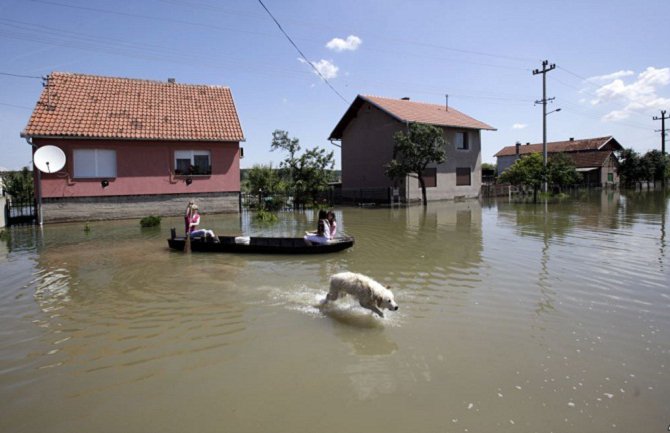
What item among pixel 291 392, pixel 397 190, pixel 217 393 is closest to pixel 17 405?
pixel 217 393

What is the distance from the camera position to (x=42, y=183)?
2041cm

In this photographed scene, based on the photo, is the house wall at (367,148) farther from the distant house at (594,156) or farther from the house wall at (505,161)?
the house wall at (505,161)

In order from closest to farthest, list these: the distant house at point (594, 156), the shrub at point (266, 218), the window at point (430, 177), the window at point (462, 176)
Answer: the shrub at point (266, 218)
the window at point (430, 177)
the window at point (462, 176)
the distant house at point (594, 156)

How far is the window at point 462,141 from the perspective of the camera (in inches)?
1384

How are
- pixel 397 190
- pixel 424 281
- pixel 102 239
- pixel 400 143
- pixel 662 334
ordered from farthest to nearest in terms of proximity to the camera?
pixel 397 190 → pixel 400 143 → pixel 102 239 → pixel 424 281 → pixel 662 334

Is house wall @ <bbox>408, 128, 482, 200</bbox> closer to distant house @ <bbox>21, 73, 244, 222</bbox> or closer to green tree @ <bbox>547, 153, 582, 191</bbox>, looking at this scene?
green tree @ <bbox>547, 153, 582, 191</bbox>

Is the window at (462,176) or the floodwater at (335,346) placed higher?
the window at (462,176)

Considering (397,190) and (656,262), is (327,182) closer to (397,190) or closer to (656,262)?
(397,190)

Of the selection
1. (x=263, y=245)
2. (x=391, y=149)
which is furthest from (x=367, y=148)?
(x=263, y=245)

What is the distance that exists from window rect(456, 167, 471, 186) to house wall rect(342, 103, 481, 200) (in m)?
0.32

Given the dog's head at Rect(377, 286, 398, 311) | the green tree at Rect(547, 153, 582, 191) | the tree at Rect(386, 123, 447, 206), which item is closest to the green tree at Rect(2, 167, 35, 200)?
the tree at Rect(386, 123, 447, 206)

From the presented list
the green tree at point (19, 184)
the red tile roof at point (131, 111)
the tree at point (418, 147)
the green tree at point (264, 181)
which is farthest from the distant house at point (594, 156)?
the green tree at point (19, 184)

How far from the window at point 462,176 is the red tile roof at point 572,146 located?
95.5 ft

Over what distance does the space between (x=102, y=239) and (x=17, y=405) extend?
1207cm
